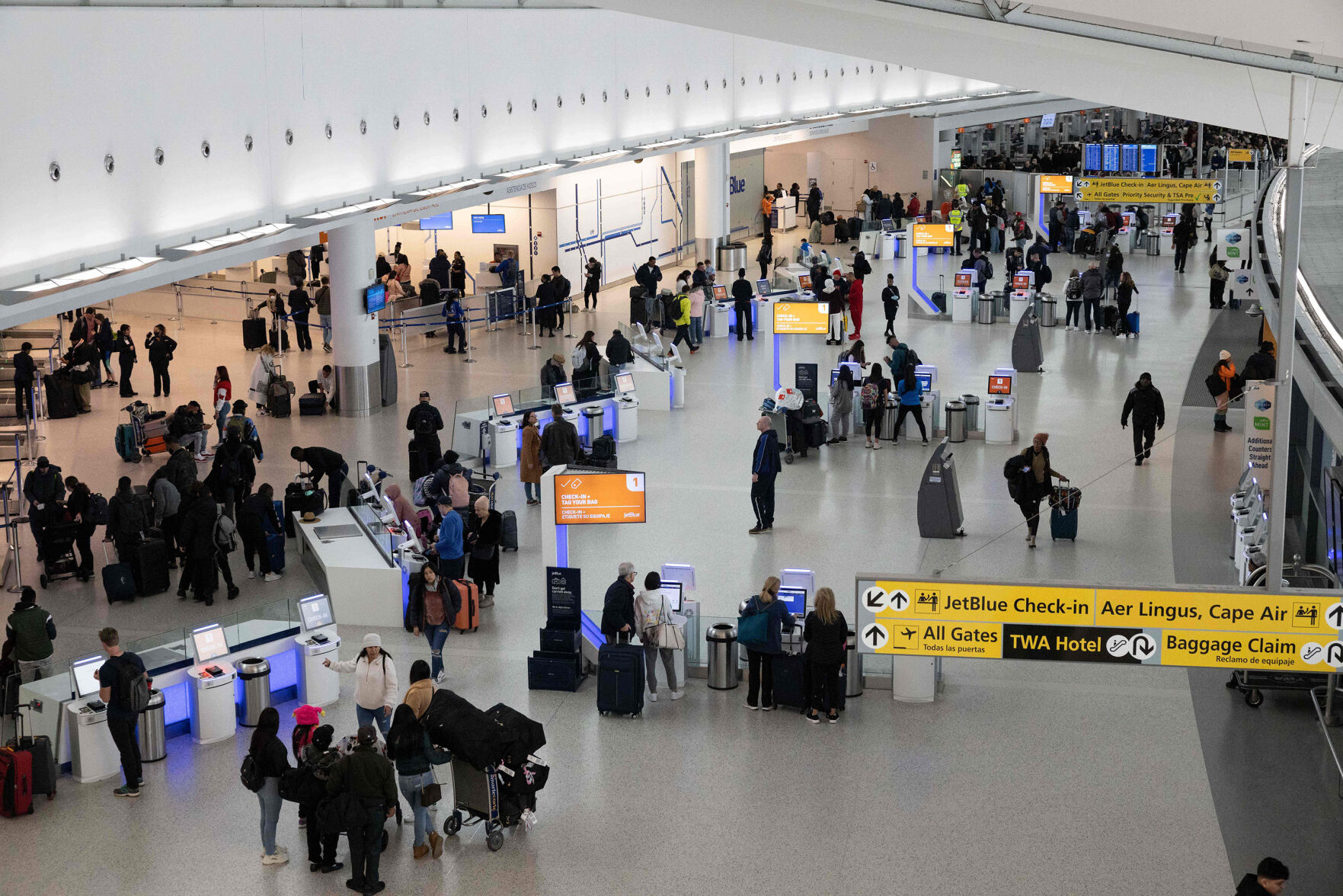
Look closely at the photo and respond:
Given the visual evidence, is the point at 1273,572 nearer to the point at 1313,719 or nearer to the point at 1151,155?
the point at 1313,719

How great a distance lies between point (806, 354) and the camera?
1035 inches

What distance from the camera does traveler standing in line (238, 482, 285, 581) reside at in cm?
1500

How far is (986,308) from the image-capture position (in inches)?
1172

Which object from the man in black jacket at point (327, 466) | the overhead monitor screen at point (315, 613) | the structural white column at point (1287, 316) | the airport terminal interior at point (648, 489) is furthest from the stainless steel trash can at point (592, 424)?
the structural white column at point (1287, 316)

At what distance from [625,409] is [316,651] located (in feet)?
29.6

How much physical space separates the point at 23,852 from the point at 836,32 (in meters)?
7.82

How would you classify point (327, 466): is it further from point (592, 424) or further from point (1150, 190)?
point (1150, 190)

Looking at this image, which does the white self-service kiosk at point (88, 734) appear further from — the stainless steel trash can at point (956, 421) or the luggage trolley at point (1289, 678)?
the stainless steel trash can at point (956, 421)

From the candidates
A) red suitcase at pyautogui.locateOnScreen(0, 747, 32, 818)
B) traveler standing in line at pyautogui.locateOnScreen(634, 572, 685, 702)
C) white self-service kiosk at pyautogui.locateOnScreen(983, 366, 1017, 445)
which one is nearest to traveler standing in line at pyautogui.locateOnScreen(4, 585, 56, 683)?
red suitcase at pyautogui.locateOnScreen(0, 747, 32, 818)

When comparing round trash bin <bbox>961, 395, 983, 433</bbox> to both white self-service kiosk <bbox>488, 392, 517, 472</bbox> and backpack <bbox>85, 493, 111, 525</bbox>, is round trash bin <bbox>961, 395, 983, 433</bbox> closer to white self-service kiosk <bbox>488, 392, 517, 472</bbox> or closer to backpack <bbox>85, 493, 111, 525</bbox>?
white self-service kiosk <bbox>488, 392, 517, 472</bbox>

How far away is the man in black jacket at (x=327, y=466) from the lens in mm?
16391

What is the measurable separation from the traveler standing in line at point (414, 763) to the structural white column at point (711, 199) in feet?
93.7

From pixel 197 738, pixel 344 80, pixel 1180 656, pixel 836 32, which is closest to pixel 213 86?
pixel 344 80

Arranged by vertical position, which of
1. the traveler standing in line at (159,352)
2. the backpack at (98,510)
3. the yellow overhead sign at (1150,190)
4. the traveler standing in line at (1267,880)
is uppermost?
the yellow overhead sign at (1150,190)
